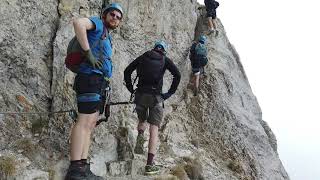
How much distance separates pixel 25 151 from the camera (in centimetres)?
933

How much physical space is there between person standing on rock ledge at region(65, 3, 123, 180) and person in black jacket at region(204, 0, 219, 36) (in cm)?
1255

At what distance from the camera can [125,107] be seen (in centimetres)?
1293

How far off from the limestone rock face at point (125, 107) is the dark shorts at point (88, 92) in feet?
6.86

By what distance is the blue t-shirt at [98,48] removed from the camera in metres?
7.77

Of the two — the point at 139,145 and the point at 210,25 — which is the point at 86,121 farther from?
the point at 210,25

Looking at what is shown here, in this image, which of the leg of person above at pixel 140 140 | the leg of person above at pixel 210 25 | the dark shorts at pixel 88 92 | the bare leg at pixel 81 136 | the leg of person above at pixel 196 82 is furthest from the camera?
the leg of person above at pixel 210 25

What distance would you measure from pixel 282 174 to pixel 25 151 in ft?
36.1

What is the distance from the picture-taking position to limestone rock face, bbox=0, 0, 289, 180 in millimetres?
9977

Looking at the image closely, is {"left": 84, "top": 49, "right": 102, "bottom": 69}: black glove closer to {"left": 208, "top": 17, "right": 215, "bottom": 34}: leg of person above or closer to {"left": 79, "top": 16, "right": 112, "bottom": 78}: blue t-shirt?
{"left": 79, "top": 16, "right": 112, "bottom": 78}: blue t-shirt

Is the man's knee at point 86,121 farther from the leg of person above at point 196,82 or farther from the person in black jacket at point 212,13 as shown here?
the person in black jacket at point 212,13

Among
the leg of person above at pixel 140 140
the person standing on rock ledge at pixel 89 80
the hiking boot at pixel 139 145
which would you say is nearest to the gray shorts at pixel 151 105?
the leg of person above at pixel 140 140

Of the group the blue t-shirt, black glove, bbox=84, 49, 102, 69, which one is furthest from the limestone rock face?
black glove, bbox=84, 49, 102, 69

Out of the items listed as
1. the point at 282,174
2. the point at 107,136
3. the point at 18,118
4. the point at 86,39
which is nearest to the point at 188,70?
the point at 282,174

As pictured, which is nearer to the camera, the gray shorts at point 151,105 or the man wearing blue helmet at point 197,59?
the gray shorts at point 151,105
